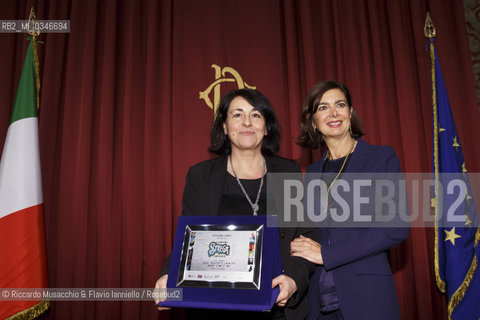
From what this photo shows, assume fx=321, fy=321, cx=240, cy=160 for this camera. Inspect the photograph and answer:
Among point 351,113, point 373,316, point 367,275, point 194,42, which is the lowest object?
point 373,316

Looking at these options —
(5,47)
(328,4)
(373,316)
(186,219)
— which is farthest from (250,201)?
(5,47)

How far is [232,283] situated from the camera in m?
1.25

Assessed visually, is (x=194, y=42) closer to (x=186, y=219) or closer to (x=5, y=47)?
(x=5, y=47)

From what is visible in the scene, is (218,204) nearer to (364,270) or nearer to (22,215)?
(364,270)

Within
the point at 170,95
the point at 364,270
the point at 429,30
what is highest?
the point at 429,30

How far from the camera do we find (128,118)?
2.65 meters

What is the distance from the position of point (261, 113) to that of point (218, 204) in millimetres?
581

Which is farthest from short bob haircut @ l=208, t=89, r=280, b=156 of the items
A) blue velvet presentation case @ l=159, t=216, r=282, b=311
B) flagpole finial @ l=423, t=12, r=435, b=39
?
flagpole finial @ l=423, t=12, r=435, b=39

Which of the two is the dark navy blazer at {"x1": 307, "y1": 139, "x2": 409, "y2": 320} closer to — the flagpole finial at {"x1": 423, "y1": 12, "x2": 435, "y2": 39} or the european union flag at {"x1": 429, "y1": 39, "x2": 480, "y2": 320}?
the european union flag at {"x1": 429, "y1": 39, "x2": 480, "y2": 320}

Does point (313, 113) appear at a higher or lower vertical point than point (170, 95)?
lower

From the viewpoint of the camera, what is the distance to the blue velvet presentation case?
120cm

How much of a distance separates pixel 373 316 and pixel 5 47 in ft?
11.0

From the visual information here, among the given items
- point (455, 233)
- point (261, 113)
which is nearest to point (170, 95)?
point (261, 113)

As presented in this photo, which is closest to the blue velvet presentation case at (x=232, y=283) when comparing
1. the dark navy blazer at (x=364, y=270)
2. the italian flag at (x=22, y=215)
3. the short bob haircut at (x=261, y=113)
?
the dark navy blazer at (x=364, y=270)
